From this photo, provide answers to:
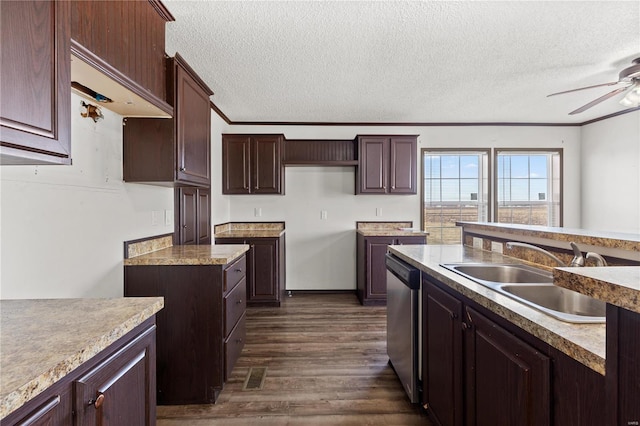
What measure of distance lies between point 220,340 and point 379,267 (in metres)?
2.36

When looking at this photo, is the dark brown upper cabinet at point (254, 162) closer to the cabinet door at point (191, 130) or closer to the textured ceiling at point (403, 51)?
the textured ceiling at point (403, 51)

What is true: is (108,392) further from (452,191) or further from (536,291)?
(452,191)

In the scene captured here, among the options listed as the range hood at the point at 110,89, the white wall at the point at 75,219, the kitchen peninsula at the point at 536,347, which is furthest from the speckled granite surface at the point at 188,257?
the kitchen peninsula at the point at 536,347

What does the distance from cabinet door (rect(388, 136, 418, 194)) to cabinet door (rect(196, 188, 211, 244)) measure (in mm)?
2365

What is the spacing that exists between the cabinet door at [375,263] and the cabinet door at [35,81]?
10.7ft

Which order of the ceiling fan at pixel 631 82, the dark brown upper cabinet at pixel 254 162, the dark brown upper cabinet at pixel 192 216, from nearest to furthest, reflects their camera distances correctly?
the ceiling fan at pixel 631 82
the dark brown upper cabinet at pixel 192 216
the dark brown upper cabinet at pixel 254 162

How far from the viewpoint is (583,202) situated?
4523mm

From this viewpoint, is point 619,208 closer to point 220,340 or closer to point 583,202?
point 583,202

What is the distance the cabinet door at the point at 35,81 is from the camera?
0.84 metres

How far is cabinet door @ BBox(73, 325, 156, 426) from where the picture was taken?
81cm

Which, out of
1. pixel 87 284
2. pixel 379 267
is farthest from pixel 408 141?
pixel 87 284

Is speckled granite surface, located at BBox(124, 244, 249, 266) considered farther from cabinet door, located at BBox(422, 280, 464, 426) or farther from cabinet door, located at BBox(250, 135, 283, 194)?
cabinet door, located at BBox(250, 135, 283, 194)

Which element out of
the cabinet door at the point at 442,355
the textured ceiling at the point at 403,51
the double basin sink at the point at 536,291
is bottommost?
the cabinet door at the point at 442,355

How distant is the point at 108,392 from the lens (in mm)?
893
